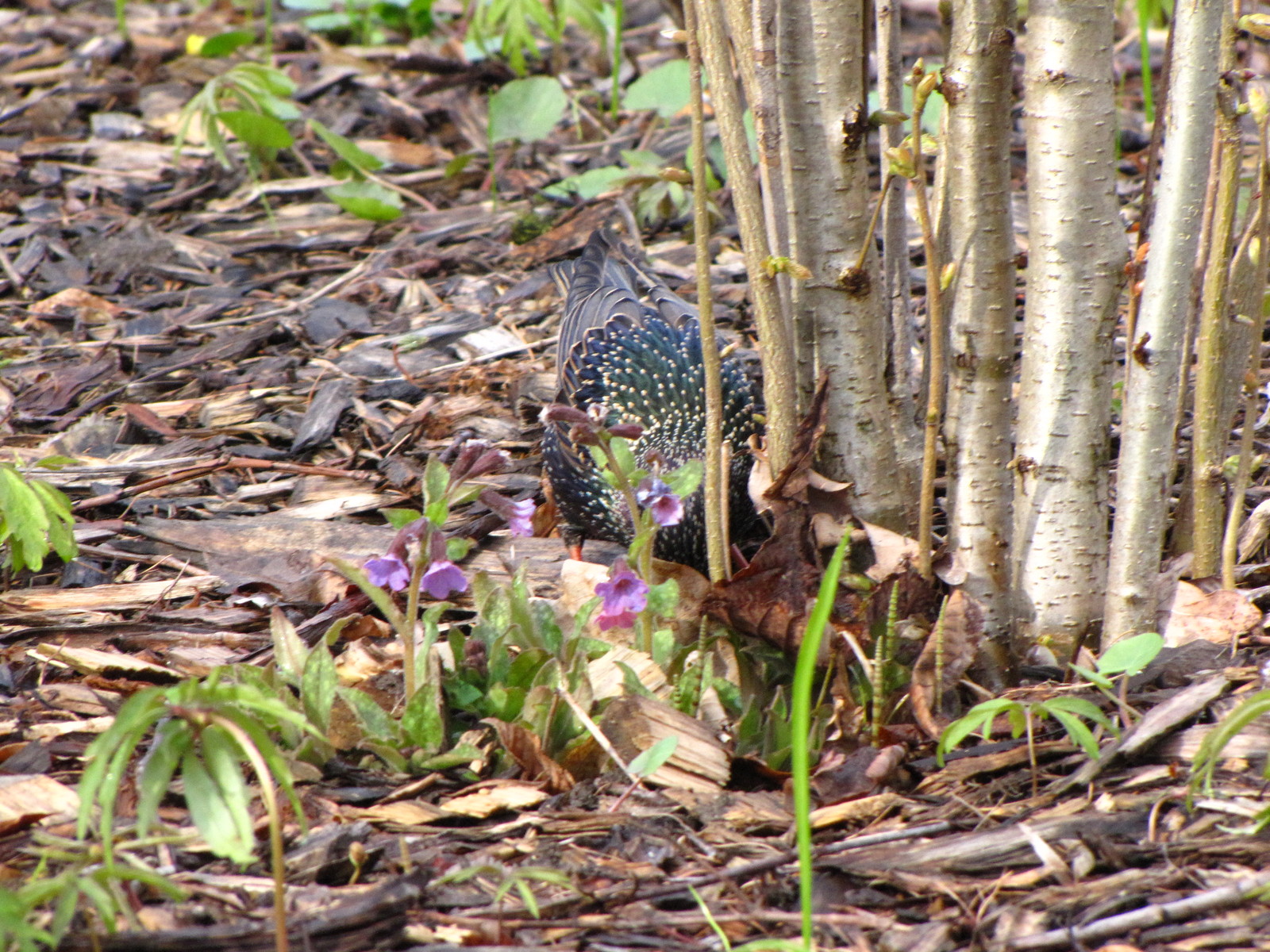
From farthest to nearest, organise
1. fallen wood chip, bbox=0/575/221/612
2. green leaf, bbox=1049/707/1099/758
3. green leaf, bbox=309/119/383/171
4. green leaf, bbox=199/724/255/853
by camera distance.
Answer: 1. green leaf, bbox=309/119/383/171
2. fallen wood chip, bbox=0/575/221/612
3. green leaf, bbox=1049/707/1099/758
4. green leaf, bbox=199/724/255/853

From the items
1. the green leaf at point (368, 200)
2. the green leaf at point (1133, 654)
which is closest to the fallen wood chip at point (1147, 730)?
the green leaf at point (1133, 654)

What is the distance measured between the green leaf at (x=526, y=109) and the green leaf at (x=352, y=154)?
1.79 feet

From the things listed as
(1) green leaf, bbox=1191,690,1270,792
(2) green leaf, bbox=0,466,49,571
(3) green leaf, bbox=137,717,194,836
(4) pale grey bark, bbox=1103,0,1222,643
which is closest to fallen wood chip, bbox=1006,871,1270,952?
(1) green leaf, bbox=1191,690,1270,792

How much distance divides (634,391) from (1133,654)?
211 cm

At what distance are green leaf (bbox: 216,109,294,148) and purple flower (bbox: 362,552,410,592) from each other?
329cm

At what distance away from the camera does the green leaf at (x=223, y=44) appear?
6.41 m

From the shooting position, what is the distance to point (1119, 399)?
3.24m

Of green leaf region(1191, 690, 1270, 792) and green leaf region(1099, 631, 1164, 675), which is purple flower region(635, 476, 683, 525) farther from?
green leaf region(1191, 690, 1270, 792)

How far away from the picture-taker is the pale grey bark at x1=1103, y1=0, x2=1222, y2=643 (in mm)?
2113

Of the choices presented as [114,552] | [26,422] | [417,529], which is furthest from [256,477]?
[417,529]

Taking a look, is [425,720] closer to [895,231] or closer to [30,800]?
[30,800]

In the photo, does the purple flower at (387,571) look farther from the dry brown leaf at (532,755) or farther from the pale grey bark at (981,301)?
the pale grey bark at (981,301)

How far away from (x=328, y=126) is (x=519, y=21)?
146 centimetres


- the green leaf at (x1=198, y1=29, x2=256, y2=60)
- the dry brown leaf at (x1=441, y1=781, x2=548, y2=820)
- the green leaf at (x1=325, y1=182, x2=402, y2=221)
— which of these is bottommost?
the dry brown leaf at (x1=441, y1=781, x2=548, y2=820)
